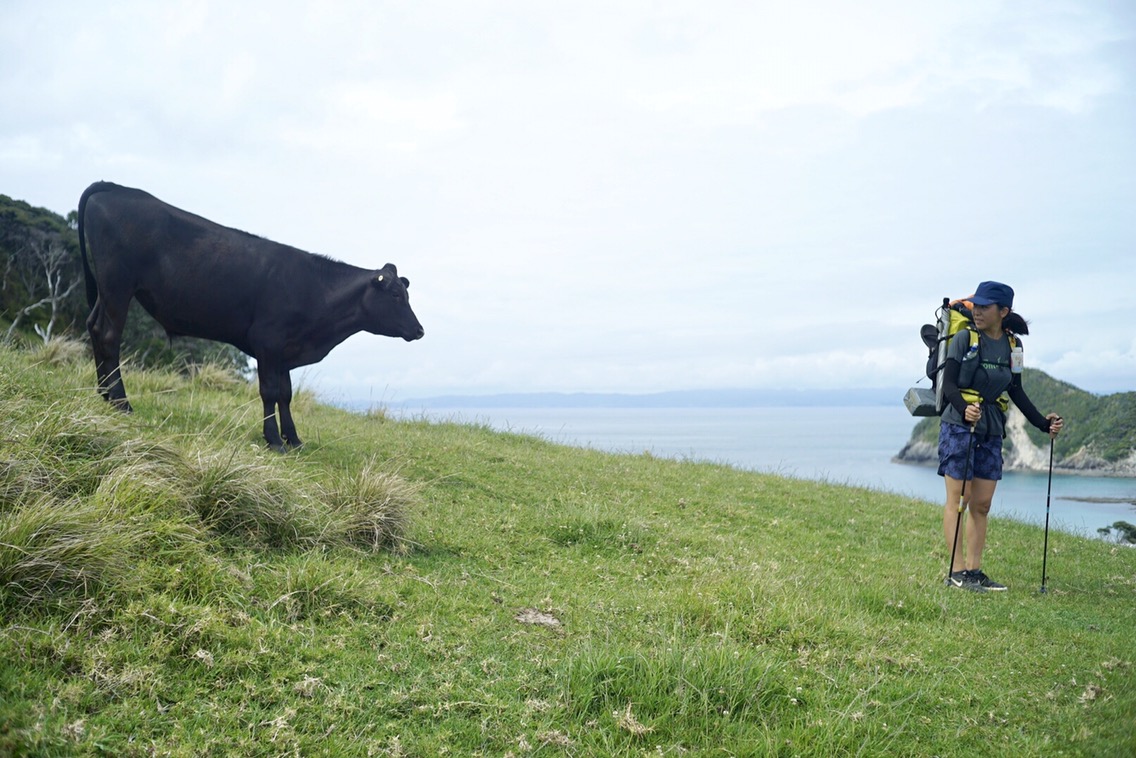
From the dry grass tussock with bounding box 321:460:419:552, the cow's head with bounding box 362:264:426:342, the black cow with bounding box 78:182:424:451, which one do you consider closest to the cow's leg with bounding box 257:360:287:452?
the black cow with bounding box 78:182:424:451

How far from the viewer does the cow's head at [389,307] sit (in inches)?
432

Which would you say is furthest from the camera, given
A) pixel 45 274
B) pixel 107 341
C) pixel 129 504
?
pixel 45 274

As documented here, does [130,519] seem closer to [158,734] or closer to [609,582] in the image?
[158,734]

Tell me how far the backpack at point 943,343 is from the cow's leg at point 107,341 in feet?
30.9

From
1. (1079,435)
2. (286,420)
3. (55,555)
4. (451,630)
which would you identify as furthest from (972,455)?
(1079,435)

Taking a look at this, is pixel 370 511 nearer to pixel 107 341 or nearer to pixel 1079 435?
pixel 107 341

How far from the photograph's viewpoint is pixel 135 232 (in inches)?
384

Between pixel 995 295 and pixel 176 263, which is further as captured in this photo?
pixel 176 263

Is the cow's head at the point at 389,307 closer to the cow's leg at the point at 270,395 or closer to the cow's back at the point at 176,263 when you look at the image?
the cow's back at the point at 176,263

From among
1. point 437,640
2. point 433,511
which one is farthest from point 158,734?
point 433,511

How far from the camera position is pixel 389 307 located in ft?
36.3

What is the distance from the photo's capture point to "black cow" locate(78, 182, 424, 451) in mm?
9742

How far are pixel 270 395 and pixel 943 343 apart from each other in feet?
26.8

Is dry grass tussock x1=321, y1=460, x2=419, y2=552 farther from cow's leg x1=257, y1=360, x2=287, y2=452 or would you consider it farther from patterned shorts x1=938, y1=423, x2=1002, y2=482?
patterned shorts x1=938, y1=423, x2=1002, y2=482
